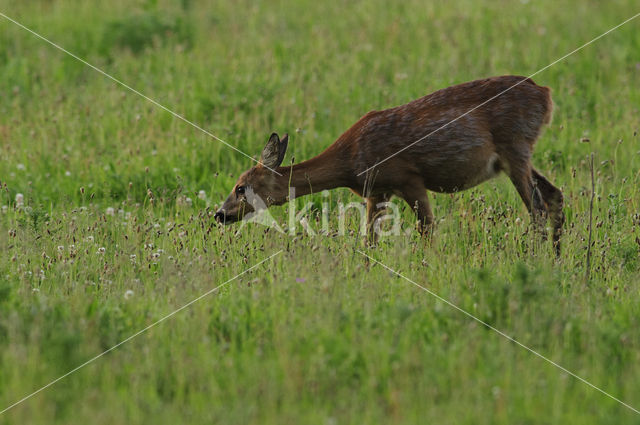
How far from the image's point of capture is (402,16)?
41.7 feet

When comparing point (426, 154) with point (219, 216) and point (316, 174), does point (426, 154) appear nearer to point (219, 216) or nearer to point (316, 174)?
point (316, 174)

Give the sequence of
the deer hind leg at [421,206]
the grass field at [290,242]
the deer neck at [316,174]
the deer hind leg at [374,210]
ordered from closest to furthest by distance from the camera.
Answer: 1. the grass field at [290,242]
2. the deer hind leg at [421,206]
3. the deer neck at [316,174]
4. the deer hind leg at [374,210]

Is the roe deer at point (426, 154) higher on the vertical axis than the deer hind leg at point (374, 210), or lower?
higher

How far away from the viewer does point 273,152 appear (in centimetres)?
688

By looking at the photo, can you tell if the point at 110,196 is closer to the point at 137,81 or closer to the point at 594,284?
the point at 137,81

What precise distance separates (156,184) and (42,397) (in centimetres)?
433

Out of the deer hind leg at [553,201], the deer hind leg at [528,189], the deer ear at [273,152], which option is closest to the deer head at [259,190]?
the deer ear at [273,152]

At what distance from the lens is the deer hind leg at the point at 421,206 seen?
6.83 meters

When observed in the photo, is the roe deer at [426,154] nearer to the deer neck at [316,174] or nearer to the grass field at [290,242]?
the deer neck at [316,174]

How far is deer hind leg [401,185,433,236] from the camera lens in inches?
269

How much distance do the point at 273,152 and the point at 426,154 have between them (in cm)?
116

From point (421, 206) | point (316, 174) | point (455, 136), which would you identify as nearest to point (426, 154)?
point (455, 136)

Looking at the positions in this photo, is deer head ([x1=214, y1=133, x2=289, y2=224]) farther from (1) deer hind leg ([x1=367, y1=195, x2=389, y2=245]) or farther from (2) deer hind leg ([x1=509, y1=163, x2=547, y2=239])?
(2) deer hind leg ([x1=509, y1=163, x2=547, y2=239])

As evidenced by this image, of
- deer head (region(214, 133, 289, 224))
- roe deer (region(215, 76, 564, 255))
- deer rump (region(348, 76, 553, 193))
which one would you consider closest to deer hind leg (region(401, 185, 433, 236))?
roe deer (region(215, 76, 564, 255))
